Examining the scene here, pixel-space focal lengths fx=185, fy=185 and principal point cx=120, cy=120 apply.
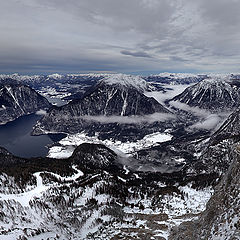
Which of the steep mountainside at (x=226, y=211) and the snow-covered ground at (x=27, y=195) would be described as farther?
the snow-covered ground at (x=27, y=195)

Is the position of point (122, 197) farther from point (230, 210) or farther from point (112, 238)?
point (230, 210)

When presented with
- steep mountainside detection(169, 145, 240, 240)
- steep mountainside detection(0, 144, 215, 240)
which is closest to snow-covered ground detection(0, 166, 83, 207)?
steep mountainside detection(0, 144, 215, 240)

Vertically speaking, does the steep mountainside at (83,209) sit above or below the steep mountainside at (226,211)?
below

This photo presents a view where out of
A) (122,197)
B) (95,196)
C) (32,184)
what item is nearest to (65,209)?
(95,196)

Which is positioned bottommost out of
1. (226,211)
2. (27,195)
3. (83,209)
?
(27,195)

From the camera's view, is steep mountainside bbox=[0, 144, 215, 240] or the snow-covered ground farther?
the snow-covered ground

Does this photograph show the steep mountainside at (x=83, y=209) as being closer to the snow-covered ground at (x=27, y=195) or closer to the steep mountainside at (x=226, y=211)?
the snow-covered ground at (x=27, y=195)

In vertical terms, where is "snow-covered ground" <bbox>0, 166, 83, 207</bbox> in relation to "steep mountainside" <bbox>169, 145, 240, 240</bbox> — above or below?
below

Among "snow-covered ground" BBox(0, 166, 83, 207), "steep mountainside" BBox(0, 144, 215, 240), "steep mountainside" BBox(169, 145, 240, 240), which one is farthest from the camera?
"snow-covered ground" BBox(0, 166, 83, 207)

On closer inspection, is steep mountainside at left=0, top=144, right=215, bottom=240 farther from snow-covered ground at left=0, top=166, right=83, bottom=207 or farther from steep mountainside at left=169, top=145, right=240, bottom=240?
steep mountainside at left=169, top=145, right=240, bottom=240

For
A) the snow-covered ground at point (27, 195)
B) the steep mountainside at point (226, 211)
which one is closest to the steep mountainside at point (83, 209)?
the snow-covered ground at point (27, 195)

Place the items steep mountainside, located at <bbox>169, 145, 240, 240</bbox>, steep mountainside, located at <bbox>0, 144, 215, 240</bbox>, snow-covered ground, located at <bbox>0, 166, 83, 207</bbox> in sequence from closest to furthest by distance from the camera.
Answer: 1. steep mountainside, located at <bbox>169, 145, 240, 240</bbox>
2. steep mountainside, located at <bbox>0, 144, 215, 240</bbox>
3. snow-covered ground, located at <bbox>0, 166, 83, 207</bbox>

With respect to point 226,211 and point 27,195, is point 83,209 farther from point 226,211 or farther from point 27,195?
point 226,211

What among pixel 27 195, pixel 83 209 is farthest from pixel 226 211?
pixel 27 195
